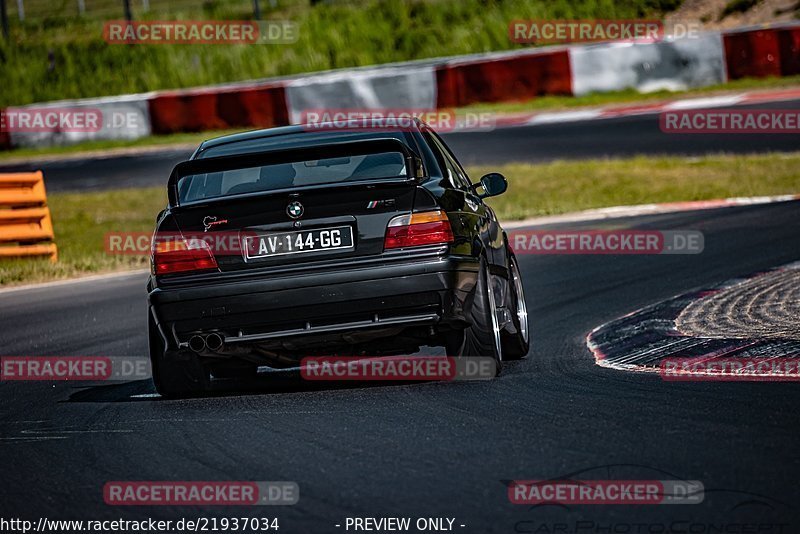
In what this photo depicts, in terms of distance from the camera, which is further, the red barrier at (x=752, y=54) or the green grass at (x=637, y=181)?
the red barrier at (x=752, y=54)

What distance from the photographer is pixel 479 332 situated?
696 centimetres

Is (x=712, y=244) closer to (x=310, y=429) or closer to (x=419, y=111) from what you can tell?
(x=310, y=429)

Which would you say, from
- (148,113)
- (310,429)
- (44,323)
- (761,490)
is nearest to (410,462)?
(310,429)

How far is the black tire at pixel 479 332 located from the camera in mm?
6898

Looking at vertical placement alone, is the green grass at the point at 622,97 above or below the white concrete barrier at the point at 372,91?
below

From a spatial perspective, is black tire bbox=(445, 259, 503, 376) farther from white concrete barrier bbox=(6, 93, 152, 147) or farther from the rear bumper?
white concrete barrier bbox=(6, 93, 152, 147)

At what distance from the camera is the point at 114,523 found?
4.71 meters

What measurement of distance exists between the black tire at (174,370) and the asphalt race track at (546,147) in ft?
47.4

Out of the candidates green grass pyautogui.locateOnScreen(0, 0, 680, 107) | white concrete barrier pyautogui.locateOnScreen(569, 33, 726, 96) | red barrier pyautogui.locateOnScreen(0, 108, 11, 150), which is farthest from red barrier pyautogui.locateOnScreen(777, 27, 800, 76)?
red barrier pyautogui.locateOnScreen(0, 108, 11, 150)

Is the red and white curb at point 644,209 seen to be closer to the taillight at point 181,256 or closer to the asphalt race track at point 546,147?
the asphalt race track at point 546,147

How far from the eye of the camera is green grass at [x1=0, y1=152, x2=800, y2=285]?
16219 millimetres

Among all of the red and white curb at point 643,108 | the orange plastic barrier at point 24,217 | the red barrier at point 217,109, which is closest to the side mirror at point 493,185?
the orange plastic barrier at point 24,217

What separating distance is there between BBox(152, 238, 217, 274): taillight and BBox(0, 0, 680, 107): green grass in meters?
27.2

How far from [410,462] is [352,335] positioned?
5.16 feet
